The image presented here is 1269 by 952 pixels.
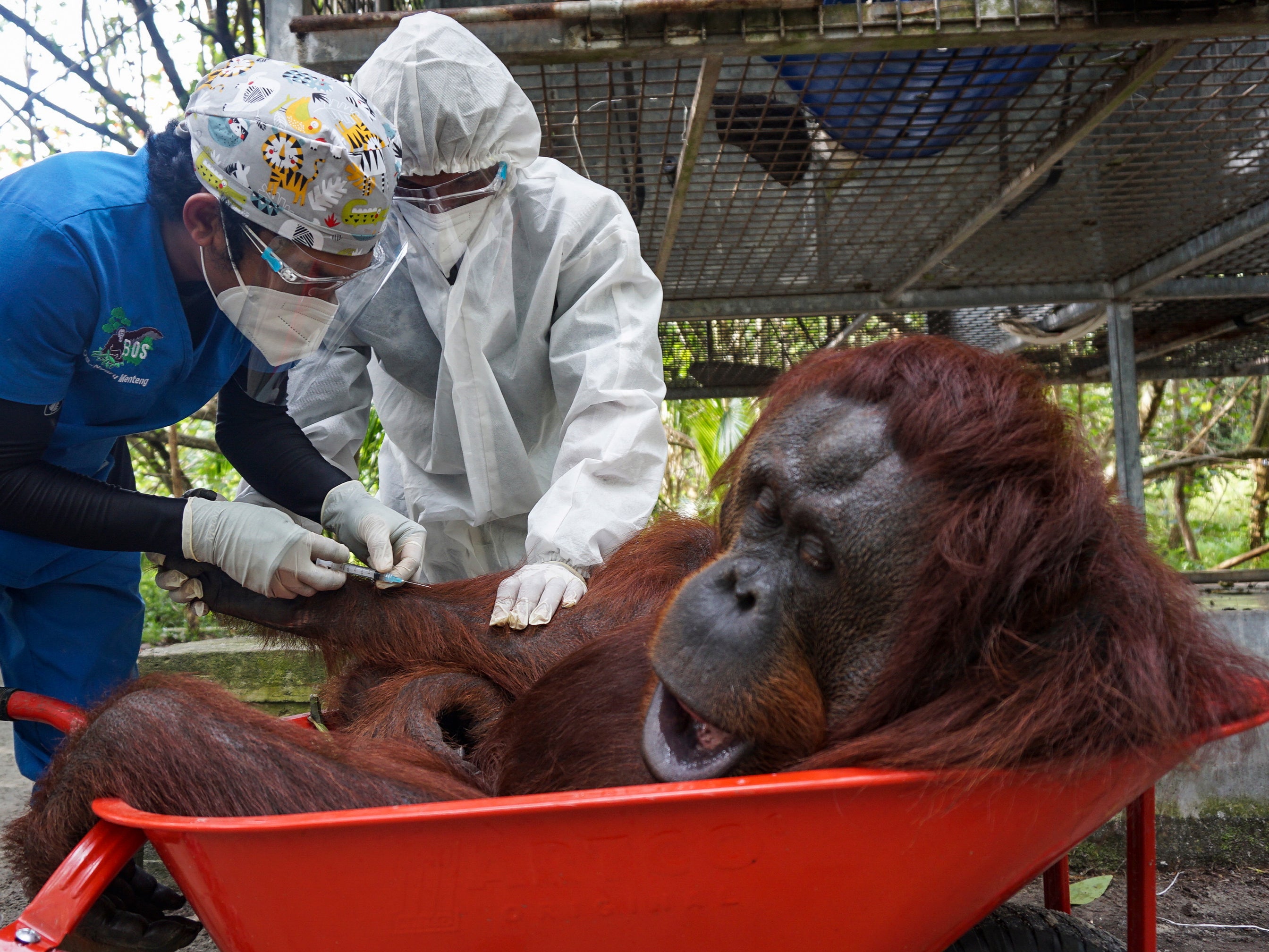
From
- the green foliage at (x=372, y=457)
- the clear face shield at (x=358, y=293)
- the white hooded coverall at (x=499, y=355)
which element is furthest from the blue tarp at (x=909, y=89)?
the green foliage at (x=372, y=457)

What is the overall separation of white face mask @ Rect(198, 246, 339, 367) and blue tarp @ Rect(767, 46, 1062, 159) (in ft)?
3.62

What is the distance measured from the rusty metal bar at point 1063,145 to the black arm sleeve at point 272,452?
184 centimetres

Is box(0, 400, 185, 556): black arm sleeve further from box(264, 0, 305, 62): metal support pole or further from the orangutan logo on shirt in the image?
box(264, 0, 305, 62): metal support pole

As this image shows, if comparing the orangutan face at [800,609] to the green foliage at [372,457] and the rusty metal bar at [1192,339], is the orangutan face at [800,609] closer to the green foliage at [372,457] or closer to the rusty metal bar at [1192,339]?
Answer: the rusty metal bar at [1192,339]

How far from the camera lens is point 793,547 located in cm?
104

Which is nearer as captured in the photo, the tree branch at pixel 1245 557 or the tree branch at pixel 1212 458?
the tree branch at pixel 1245 557

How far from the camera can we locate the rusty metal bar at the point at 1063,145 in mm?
1969

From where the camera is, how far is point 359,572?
1.69 meters

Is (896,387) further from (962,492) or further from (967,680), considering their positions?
(967,680)

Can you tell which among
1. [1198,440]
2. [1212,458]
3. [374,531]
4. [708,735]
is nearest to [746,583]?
[708,735]

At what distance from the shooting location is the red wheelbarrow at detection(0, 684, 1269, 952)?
0.85m

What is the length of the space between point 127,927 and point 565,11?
5.52 feet

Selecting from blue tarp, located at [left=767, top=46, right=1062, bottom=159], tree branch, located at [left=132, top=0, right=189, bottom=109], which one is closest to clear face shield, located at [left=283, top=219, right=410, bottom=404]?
blue tarp, located at [left=767, top=46, right=1062, bottom=159]

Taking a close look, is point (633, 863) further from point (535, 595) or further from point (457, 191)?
point (457, 191)
